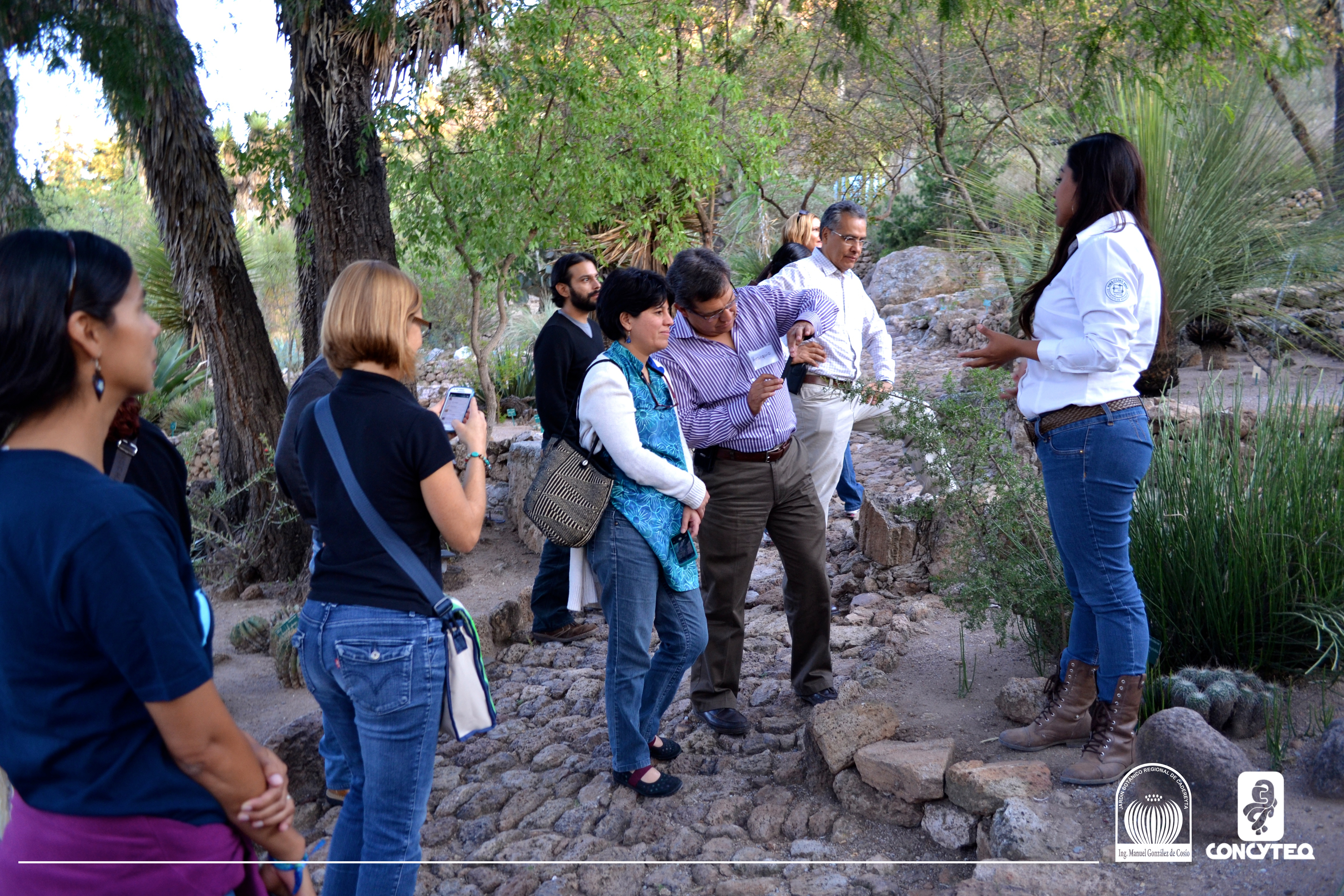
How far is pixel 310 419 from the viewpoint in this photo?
7.58 ft

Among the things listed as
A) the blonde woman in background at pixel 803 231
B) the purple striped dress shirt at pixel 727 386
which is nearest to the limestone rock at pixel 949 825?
the purple striped dress shirt at pixel 727 386

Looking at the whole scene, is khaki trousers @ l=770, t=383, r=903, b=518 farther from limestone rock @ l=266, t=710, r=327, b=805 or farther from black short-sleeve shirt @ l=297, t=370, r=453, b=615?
black short-sleeve shirt @ l=297, t=370, r=453, b=615

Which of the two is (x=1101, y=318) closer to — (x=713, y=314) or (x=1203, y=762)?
(x=1203, y=762)

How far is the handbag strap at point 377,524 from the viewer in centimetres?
220

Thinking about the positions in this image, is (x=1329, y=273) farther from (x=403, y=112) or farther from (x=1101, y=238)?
(x=403, y=112)

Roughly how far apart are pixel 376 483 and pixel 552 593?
3.34 meters

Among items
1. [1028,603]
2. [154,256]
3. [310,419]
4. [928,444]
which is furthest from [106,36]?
[154,256]

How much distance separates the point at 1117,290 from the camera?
2.76 m

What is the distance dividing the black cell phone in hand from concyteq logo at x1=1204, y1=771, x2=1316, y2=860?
1759 millimetres

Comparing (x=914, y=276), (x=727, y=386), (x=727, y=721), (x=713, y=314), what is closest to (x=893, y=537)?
(x=727, y=721)

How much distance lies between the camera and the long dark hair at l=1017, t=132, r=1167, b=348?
288cm

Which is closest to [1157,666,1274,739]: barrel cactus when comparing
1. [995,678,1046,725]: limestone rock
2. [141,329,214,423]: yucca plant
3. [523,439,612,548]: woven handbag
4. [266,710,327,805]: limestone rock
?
[995,678,1046,725]: limestone rock

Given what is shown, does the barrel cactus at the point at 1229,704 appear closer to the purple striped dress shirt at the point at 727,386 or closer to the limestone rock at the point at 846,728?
the limestone rock at the point at 846,728

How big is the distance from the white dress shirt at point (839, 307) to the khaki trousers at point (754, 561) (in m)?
1.19
